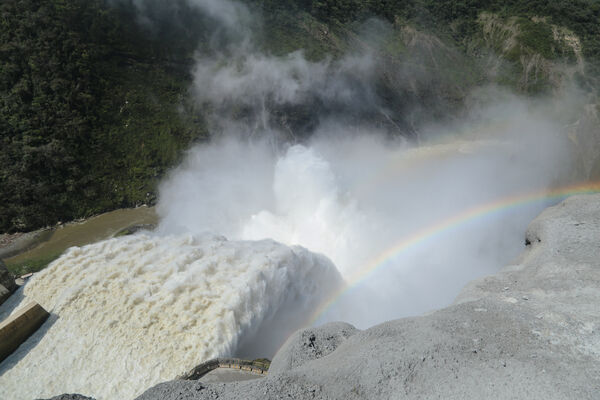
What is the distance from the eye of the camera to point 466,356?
5.87 meters

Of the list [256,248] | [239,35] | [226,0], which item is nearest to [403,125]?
[239,35]

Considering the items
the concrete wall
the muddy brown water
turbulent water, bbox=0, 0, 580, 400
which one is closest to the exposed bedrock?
turbulent water, bbox=0, 0, 580, 400

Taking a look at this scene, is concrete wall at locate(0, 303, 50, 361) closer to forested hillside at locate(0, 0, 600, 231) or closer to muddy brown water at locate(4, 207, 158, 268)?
muddy brown water at locate(4, 207, 158, 268)

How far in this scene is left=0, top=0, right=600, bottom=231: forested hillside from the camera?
2812cm

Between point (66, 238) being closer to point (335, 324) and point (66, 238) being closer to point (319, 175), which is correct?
point (319, 175)

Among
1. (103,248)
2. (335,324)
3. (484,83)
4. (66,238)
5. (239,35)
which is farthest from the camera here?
(484,83)

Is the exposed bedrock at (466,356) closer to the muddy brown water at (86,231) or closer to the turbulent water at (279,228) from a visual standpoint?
the turbulent water at (279,228)

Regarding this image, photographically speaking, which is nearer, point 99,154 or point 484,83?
point 99,154

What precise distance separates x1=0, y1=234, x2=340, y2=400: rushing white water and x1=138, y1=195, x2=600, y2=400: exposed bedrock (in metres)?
5.06

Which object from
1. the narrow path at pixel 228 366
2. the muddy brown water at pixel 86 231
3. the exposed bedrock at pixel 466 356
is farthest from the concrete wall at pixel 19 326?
the muddy brown water at pixel 86 231

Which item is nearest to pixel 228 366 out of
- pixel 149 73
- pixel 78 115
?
pixel 78 115

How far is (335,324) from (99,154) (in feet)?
93.5

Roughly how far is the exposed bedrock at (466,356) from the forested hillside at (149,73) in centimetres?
2619

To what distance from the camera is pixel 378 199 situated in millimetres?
28109
